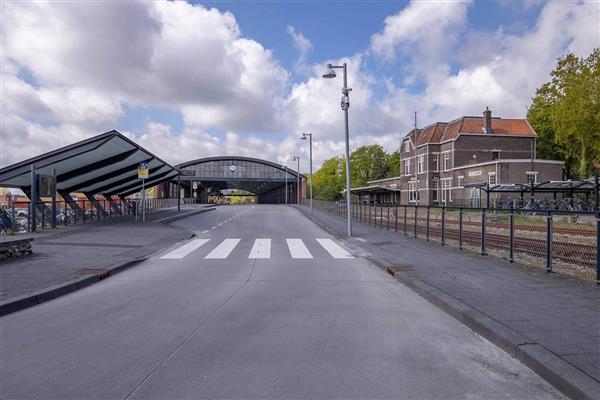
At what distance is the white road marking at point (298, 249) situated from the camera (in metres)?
13.1

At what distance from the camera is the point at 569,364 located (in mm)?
4141

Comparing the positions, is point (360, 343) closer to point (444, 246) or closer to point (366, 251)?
point (366, 251)

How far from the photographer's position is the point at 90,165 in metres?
22.2

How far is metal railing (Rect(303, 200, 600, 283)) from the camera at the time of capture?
315 inches

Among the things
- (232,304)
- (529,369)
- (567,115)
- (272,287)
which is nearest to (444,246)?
(272,287)

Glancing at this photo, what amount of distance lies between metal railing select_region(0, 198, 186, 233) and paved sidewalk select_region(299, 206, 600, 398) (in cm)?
1442

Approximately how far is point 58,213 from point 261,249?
13.3 meters

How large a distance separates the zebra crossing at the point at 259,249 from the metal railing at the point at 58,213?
22.8ft

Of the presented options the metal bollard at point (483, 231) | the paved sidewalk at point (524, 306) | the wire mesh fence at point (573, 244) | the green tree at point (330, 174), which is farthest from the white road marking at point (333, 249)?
the green tree at point (330, 174)

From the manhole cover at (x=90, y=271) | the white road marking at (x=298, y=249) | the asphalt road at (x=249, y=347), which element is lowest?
the asphalt road at (x=249, y=347)

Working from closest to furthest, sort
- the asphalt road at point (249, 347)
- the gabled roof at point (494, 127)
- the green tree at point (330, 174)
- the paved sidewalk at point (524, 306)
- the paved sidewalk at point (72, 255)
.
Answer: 1. the asphalt road at point (249, 347)
2. the paved sidewalk at point (524, 306)
3. the paved sidewalk at point (72, 255)
4. the gabled roof at point (494, 127)
5. the green tree at point (330, 174)

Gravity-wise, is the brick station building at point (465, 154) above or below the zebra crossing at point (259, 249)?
above

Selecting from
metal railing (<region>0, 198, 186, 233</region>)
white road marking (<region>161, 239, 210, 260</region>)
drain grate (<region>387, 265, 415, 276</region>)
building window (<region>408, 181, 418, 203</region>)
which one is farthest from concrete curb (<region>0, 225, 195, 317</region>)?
building window (<region>408, 181, 418, 203</region>)

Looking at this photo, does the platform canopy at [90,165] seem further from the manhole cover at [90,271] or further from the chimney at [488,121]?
the chimney at [488,121]
